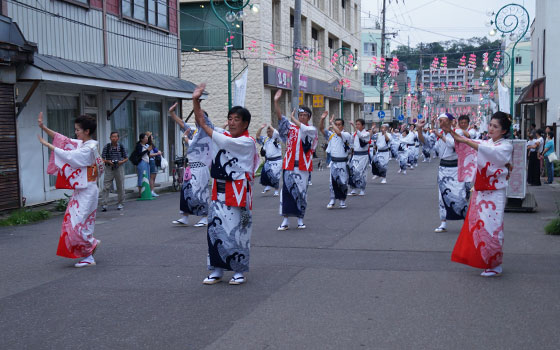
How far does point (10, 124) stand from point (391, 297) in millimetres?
10003

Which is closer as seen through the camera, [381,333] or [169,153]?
[381,333]

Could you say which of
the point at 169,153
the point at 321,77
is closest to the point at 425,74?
the point at 321,77

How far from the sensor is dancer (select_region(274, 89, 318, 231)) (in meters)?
10.4

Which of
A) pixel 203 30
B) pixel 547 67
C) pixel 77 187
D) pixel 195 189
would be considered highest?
pixel 203 30

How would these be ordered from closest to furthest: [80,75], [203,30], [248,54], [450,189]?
[450,189], [80,75], [248,54], [203,30]

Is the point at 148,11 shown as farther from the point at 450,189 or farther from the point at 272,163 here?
the point at 450,189

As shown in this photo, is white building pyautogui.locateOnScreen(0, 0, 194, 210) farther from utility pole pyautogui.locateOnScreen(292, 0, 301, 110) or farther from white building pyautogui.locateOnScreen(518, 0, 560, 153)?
white building pyautogui.locateOnScreen(518, 0, 560, 153)

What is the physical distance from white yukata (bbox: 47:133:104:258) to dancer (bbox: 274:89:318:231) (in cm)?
357

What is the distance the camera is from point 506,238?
9.38 meters

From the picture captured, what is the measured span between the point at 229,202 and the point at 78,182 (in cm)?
231

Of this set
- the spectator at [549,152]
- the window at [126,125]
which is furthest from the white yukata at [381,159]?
→ the window at [126,125]

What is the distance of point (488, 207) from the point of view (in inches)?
268

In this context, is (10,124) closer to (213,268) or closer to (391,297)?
(213,268)

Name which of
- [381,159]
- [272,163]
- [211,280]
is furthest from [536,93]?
[211,280]
